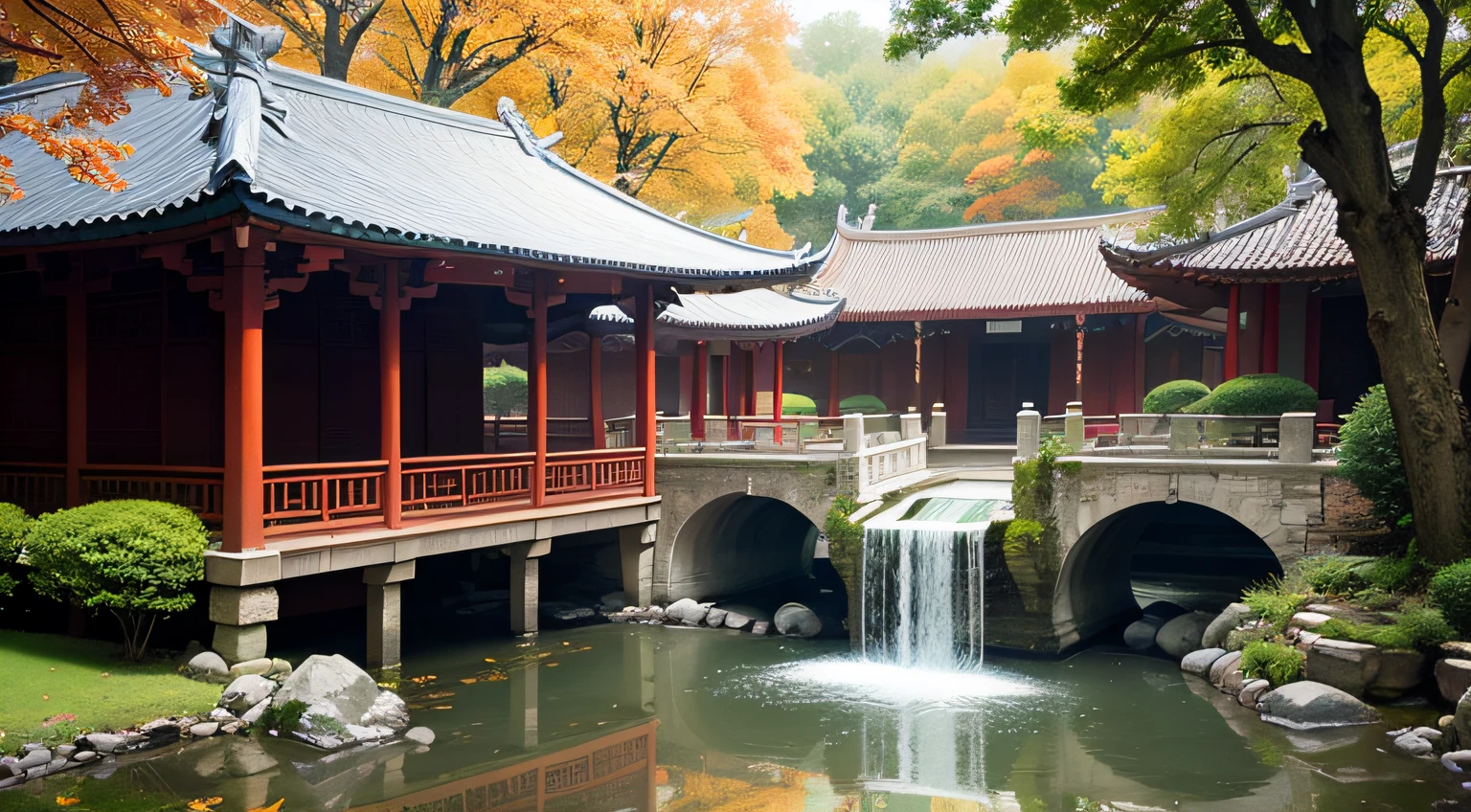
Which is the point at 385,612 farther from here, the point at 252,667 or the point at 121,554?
the point at 121,554

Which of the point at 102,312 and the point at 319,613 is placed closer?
the point at 102,312

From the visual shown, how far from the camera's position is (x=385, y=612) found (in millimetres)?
14625

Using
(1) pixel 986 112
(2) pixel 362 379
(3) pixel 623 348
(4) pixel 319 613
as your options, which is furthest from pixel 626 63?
(1) pixel 986 112

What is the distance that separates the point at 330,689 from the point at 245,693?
878 millimetres

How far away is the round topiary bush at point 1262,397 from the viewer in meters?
Answer: 16.9

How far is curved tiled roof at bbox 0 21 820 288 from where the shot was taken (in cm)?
1266

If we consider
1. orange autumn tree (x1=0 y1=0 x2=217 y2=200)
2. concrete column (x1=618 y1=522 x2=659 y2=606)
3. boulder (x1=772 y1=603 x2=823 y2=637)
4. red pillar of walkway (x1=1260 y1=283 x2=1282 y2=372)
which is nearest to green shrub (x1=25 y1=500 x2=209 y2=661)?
orange autumn tree (x1=0 y1=0 x2=217 y2=200)

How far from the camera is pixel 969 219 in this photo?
172ft

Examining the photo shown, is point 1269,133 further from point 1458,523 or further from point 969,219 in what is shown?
point 969,219

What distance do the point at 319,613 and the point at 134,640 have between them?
14.1 ft

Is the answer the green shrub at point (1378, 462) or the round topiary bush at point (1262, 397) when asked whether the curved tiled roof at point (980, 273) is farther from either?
the green shrub at point (1378, 462)

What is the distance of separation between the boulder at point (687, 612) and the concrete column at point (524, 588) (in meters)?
2.28

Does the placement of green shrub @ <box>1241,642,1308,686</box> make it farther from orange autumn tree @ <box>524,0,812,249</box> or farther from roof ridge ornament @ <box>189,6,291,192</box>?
orange autumn tree @ <box>524,0,812,249</box>

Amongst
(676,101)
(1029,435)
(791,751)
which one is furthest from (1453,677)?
(676,101)
